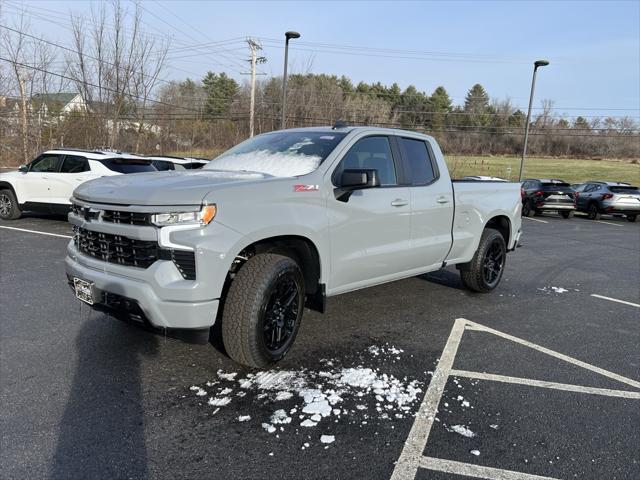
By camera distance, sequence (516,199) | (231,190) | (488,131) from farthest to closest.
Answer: (488,131) → (516,199) → (231,190)

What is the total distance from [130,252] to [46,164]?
28.4 feet

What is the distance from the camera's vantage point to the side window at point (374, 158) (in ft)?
13.9

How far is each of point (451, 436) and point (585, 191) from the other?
71.7 ft

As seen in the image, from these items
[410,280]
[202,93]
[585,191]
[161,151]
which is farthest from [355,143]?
[202,93]

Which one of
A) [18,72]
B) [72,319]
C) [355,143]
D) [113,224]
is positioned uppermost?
[18,72]

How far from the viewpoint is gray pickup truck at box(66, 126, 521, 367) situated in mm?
3055

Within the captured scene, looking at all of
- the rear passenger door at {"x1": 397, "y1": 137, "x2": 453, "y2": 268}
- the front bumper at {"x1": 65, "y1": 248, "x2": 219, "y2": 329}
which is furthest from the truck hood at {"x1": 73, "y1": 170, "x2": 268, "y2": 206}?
the rear passenger door at {"x1": 397, "y1": 137, "x2": 453, "y2": 268}

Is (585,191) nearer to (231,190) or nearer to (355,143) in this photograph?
(355,143)

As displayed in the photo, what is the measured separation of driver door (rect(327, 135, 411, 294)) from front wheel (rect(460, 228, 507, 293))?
1.45 metres

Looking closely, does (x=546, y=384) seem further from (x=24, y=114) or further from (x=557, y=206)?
(x=24, y=114)

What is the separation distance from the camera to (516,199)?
6.41 m

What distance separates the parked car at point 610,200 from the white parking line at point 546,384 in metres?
19.2

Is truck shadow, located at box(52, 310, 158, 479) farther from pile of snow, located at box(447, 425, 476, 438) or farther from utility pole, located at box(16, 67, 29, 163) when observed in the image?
utility pole, located at box(16, 67, 29, 163)

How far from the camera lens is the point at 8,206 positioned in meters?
10.8
